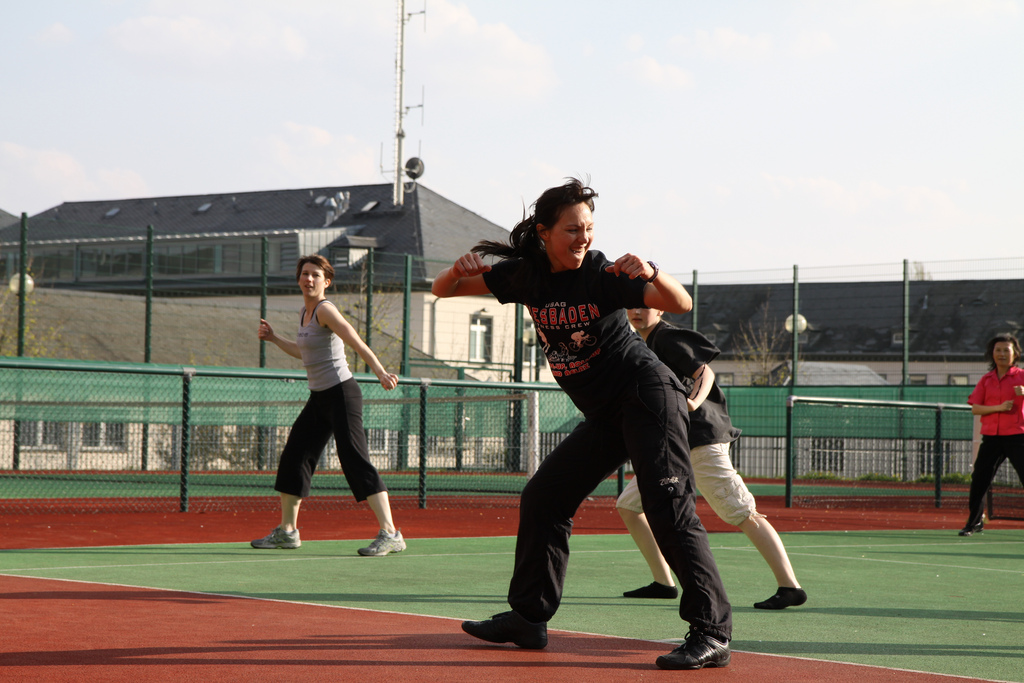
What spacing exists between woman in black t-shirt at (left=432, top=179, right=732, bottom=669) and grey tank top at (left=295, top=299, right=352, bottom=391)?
334 centimetres

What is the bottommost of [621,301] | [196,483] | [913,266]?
[196,483]

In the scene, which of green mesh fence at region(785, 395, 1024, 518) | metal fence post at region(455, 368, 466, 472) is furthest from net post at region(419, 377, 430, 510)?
green mesh fence at region(785, 395, 1024, 518)

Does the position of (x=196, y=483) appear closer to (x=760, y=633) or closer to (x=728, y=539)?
(x=728, y=539)

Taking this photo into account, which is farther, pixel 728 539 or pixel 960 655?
pixel 728 539

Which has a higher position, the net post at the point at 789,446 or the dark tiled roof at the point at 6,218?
the dark tiled roof at the point at 6,218

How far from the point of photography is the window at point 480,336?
3891 centimetres

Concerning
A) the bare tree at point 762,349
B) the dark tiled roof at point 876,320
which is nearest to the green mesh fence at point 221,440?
the bare tree at point 762,349

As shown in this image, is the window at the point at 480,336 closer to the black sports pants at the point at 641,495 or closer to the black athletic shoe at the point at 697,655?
the black sports pants at the point at 641,495

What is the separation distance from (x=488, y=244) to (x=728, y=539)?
6.46 meters

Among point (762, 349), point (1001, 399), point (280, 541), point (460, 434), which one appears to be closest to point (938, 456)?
point (1001, 399)

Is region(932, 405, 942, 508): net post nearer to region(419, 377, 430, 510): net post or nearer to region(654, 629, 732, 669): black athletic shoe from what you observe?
region(419, 377, 430, 510): net post

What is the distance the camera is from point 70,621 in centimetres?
514

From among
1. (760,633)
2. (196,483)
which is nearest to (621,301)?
(760,633)

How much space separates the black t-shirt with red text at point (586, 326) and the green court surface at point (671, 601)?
123 cm
